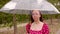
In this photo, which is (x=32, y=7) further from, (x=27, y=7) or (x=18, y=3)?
(x=18, y=3)

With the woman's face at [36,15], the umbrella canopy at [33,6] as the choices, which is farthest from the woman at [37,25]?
the umbrella canopy at [33,6]

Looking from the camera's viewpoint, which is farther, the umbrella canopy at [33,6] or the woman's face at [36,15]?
the umbrella canopy at [33,6]

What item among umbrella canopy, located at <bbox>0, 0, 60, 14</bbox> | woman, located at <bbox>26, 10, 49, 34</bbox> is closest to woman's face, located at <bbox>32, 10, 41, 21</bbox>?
woman, located at <bbox>26, 10, 49, 34</bbox>

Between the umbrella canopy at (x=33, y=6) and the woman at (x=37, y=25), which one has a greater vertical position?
the umbrella canopy at (x=33, y=6)

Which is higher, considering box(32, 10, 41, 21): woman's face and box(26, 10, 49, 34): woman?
box(32, 10, 41, 21): woman's face

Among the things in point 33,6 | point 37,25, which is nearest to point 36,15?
point 37,25

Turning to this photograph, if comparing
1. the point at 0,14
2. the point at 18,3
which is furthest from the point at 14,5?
the point at 0,14

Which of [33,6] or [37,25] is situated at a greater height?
[33,6]

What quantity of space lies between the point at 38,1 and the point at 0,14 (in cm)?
556

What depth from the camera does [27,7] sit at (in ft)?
15.6

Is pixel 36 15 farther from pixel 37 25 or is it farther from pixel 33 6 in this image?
pixel 33 6

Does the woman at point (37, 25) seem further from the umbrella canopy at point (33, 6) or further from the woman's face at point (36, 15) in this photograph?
the umbrella canopy at point (33, 6)

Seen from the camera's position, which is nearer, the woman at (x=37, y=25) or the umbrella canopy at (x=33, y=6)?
the woman at (x=37, y=25)

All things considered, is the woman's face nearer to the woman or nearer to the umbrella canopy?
the woman
